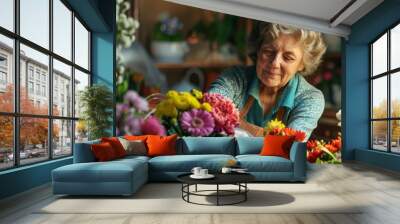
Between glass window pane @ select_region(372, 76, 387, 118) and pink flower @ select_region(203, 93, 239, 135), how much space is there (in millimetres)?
3026

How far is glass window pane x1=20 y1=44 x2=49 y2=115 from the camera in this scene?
5148 mm

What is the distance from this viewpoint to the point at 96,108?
7383 millimetres

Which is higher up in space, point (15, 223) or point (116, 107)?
point (116, 107)

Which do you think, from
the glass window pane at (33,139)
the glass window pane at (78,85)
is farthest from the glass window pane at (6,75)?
the glass window pane at (78,85)

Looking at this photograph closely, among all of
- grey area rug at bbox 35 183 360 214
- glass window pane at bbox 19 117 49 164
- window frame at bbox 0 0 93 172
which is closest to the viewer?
grey area rug at bbox 35 183 360 214

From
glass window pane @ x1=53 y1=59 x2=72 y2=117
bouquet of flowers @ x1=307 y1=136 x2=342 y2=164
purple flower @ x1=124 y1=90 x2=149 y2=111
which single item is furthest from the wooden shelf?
glass window pane @ x1=53 y1=59 x2=72 y2=117

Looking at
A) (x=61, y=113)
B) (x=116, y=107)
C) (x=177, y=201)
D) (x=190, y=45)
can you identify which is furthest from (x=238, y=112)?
(x=177, y=201)

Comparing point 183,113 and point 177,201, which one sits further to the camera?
point 183,113

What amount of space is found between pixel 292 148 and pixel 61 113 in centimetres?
373

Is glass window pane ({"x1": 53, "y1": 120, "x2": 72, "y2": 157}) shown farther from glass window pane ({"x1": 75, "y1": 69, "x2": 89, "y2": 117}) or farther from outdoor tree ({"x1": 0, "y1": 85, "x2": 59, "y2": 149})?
glass window pane ({"x1": 75, "y1": 69, "x2": 89, "y2": 117})

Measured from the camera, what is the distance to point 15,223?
343 cm

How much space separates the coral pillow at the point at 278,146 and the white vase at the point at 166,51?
3.95 m

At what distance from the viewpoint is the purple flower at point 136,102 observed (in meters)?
9.18

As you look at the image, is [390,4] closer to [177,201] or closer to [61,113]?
[177,201]
